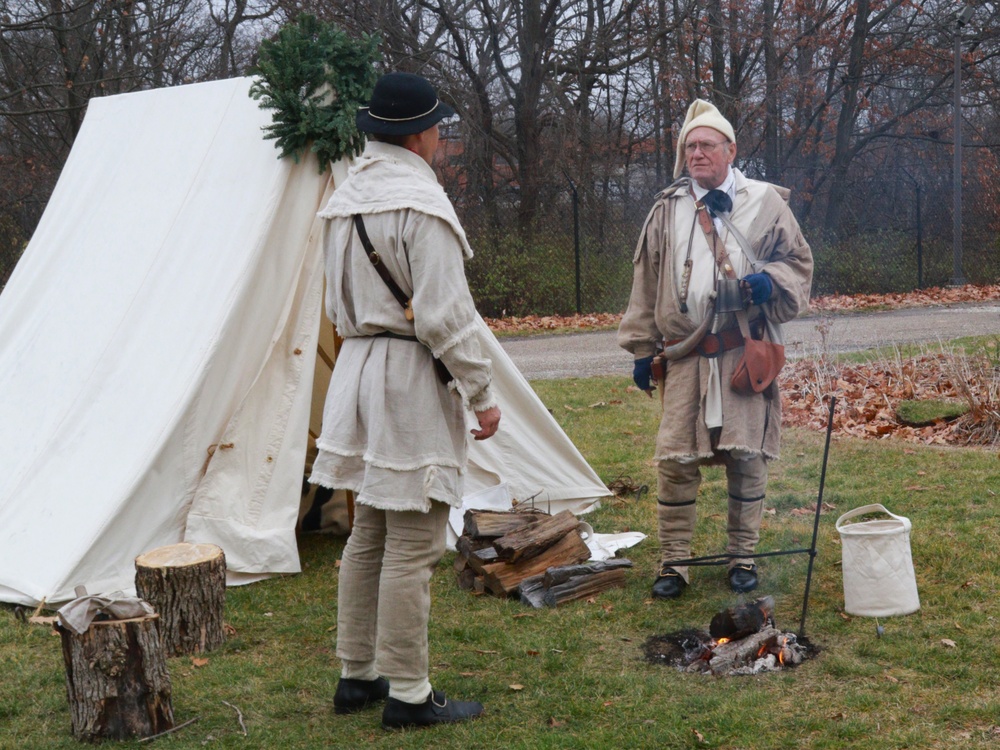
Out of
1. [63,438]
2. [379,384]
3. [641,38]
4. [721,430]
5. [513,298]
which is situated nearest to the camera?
[379,384]

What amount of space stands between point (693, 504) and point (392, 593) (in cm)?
167

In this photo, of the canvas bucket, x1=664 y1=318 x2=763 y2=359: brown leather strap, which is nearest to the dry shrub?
the canvas bucket

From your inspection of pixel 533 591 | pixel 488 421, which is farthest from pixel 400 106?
pixel 533 591

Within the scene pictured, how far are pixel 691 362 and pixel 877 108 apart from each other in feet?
63.4

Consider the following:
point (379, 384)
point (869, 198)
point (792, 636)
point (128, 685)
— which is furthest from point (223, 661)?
point (869, 198)

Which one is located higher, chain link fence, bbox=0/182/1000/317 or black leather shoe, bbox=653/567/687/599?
chain link fence, bbox=0/182/1000/317

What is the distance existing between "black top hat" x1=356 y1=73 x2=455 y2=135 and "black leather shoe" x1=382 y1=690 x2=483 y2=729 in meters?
1.69

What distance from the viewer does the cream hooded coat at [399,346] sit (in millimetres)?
3008

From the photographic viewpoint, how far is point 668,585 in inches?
169

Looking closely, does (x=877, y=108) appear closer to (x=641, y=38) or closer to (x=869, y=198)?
(x=869, y=198)

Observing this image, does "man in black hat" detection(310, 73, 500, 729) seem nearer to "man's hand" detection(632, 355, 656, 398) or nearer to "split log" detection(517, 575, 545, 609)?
"split log" detection(517, 575, 545, 609)

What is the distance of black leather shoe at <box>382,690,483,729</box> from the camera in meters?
3.14

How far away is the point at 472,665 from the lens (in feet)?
12.2

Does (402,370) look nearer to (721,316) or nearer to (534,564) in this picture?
(721,316)
